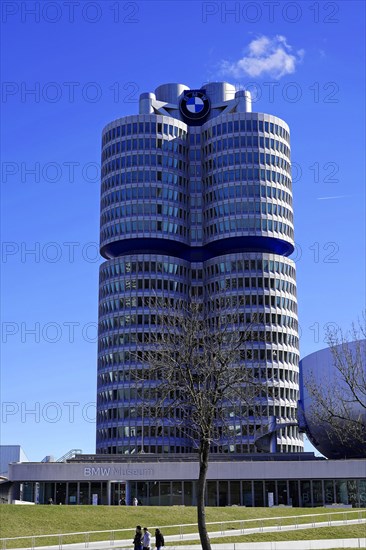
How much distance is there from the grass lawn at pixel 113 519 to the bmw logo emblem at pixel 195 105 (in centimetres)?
12281

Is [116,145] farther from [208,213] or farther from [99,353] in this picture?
[99,353]

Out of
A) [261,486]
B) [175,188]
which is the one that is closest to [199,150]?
[175,188]

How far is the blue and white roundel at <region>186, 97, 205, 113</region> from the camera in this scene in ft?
597

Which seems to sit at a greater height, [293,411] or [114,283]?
[114,283]

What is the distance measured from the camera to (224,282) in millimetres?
162500

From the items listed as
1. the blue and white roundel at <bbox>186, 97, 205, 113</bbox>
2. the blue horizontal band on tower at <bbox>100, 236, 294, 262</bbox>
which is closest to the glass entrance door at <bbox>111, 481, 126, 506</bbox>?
the blue horizontal band on tower at <bbox>100, 236, 294, 262</bbox>

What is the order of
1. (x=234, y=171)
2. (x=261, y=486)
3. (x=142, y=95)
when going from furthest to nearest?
(x=142, y=95) < (x=234, y=171) < (x=261, y=486)

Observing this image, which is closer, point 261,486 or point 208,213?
point 261,486

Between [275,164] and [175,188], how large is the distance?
70.4 feet

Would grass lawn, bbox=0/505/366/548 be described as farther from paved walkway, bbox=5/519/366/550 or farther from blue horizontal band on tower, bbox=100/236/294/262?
blue horizontal band on tower, bbox=100/236/294/262

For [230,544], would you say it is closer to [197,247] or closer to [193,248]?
[197,247]

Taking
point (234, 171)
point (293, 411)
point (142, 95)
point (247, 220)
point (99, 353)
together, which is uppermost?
point (142, 95)

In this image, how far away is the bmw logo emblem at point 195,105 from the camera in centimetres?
18138

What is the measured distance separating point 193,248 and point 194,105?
3436 cm
